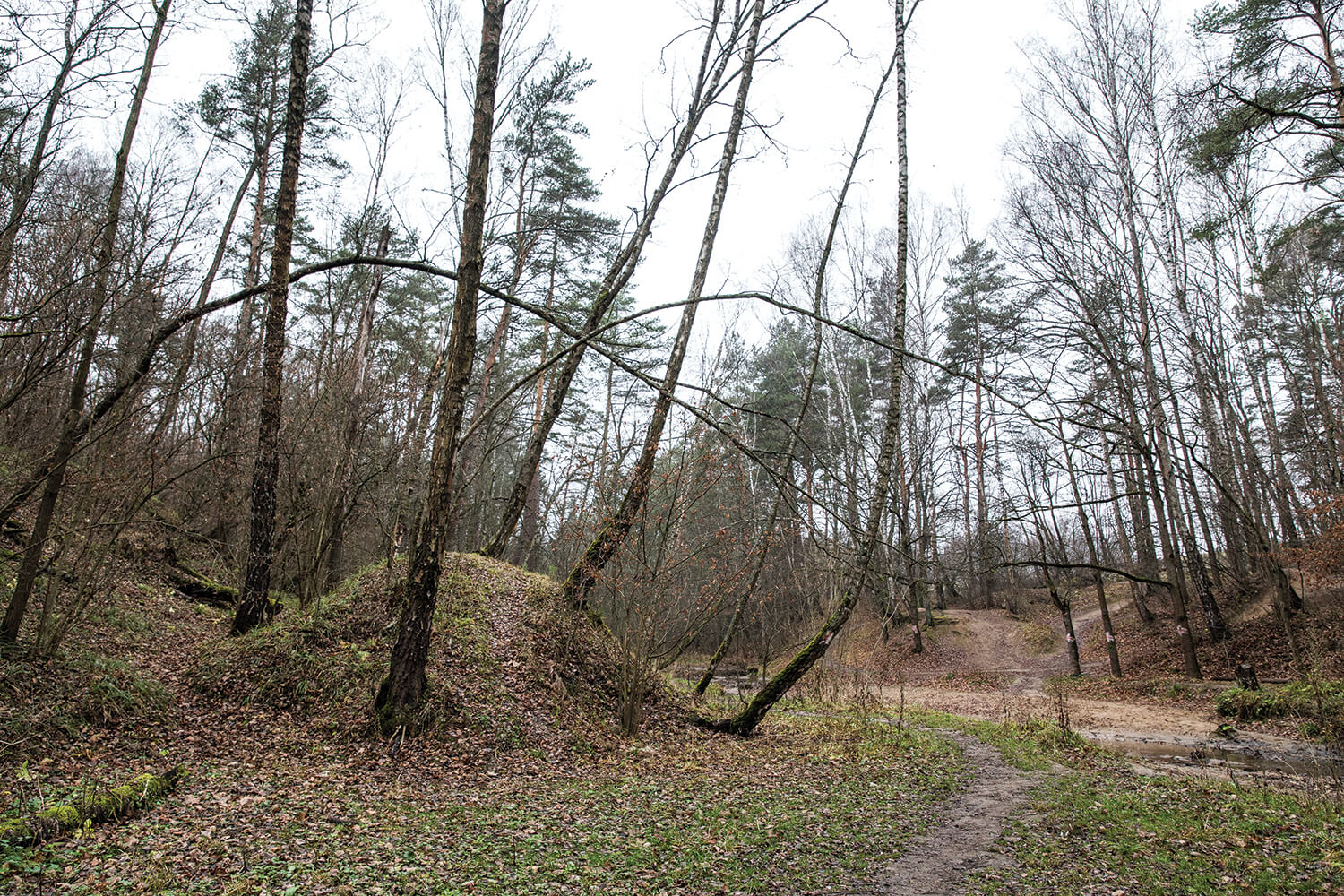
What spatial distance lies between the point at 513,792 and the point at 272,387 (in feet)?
16.4

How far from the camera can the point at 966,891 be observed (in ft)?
12.8

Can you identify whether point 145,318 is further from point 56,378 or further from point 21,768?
point 21,768

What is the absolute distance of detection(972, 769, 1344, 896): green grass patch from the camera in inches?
152

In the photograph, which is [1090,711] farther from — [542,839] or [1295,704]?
[542,839]

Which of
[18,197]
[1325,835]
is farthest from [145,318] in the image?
[1325,835]

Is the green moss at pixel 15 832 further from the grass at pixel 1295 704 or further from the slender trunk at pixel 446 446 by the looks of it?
the grass at pixel 1295 704

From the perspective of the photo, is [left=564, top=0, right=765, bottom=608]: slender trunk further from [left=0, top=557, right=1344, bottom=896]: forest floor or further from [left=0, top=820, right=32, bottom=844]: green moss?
[left=0, top=820, right=32, bottom=844]: green moss

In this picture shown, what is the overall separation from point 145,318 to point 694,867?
23.7 ft

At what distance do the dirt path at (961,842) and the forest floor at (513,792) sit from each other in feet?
0.10

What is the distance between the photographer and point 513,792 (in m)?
5.52

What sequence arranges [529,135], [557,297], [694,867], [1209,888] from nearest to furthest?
[1209,888] < [694,867] < [529,135] < [557,297]

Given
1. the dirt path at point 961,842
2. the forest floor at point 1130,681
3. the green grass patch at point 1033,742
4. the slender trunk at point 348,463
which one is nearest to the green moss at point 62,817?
the dirt path at point 961,842

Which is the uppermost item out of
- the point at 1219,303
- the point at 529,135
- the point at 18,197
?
the point at 529,135

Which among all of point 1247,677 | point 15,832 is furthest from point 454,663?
point 1247,677
